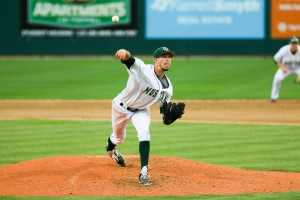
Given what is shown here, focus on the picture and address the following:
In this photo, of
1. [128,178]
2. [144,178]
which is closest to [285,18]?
[128,178]

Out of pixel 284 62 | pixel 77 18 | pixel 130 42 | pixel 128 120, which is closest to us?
pixel 128 120

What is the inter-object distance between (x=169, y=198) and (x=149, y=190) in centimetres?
40

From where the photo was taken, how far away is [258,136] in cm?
1058

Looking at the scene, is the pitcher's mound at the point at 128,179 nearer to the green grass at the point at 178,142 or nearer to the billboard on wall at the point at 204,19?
the green grass at the point at 178,142

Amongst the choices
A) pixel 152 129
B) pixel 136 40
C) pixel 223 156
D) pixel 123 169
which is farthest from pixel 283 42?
pixel 123 169

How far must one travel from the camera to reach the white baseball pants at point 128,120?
6.88 meters

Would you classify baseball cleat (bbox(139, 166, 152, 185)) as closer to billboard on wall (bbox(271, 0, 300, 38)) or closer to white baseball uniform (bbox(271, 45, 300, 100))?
white baseball uniform (bbox(271, 45, 300, 100))

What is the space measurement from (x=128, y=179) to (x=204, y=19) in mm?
20842

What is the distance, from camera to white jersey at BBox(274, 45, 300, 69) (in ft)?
50.0

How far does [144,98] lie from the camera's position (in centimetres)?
698

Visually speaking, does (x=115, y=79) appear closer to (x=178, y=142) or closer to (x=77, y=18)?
(x=77, y=18)

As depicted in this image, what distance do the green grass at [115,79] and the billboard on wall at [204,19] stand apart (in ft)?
4.22

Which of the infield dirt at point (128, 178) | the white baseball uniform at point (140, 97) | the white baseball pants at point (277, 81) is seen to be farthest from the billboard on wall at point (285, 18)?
the white baseball uniform at point (140, 97)

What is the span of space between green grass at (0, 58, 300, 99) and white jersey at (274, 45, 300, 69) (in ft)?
5.21
